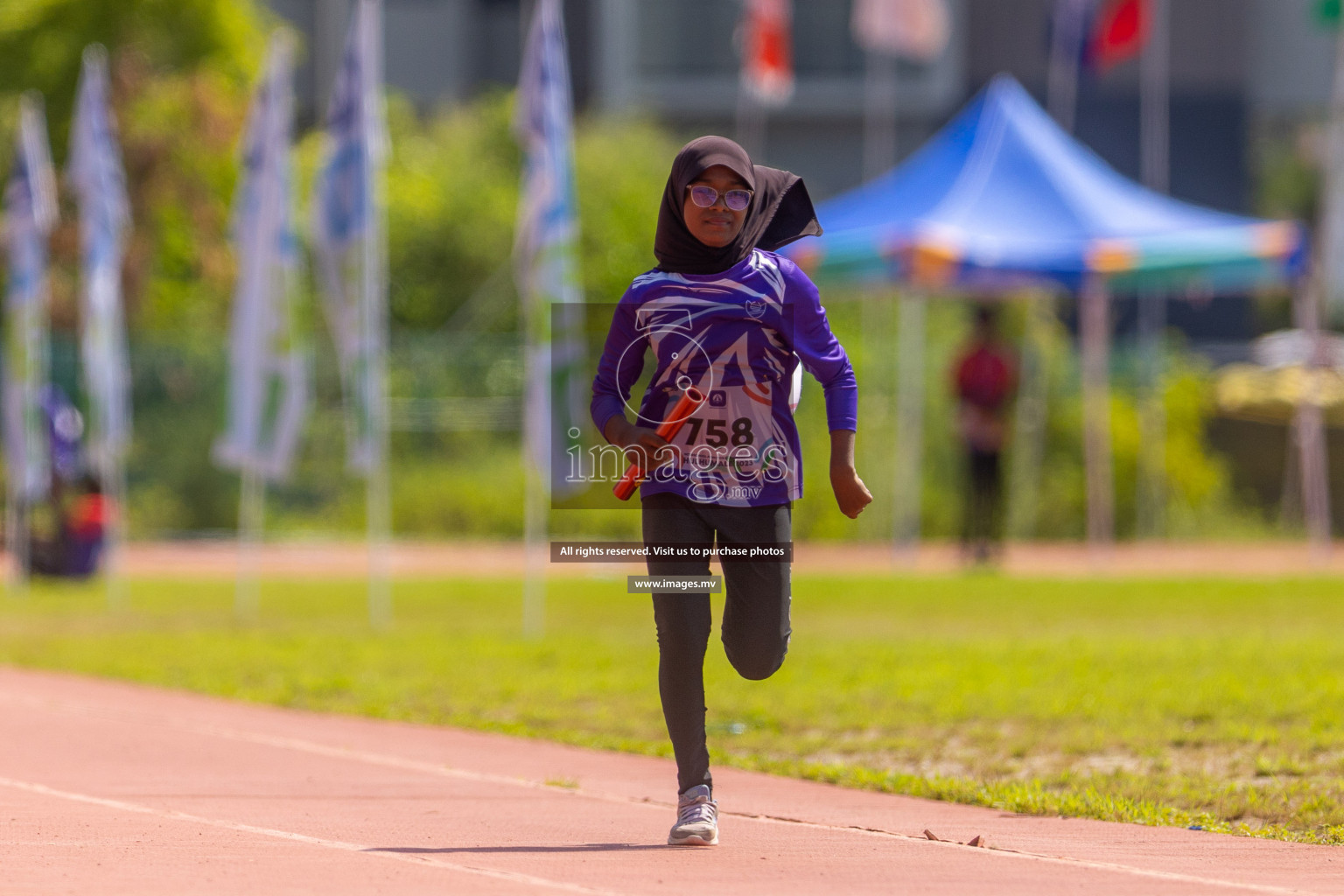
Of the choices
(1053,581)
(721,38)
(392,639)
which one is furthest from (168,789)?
(721,38)

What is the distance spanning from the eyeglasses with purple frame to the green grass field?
2.47m

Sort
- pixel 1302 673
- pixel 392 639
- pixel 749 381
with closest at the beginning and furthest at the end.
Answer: pixel 749 381
pixel 1302 673
pixel 392 639

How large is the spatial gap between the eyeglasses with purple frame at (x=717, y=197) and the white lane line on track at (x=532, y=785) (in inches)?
80.6

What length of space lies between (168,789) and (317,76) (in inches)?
1338

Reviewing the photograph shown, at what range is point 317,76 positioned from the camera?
40.2m

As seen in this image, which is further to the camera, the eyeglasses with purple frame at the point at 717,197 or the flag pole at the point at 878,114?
the flag pole at the point at 878,114

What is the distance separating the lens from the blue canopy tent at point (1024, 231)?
18859 mm

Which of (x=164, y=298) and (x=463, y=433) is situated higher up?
(x=164, y=298)

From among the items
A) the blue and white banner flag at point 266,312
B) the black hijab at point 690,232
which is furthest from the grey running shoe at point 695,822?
the blue and white banner flag at point 266,312

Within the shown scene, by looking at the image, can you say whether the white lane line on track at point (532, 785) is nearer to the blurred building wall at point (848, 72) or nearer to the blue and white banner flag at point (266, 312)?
the blue and white banner flag at point (266, 312)

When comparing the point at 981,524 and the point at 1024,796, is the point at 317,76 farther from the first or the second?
the point at 1024,796

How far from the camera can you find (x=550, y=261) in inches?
543

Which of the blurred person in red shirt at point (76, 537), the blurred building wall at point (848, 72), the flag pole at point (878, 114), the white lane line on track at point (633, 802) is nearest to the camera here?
the white lane line on track at point (633, 802)

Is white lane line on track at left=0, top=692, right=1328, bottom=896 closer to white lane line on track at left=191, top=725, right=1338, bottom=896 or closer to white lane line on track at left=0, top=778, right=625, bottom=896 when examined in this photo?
white lane line on track at left=191, top=725, right=1338, bottom=896
